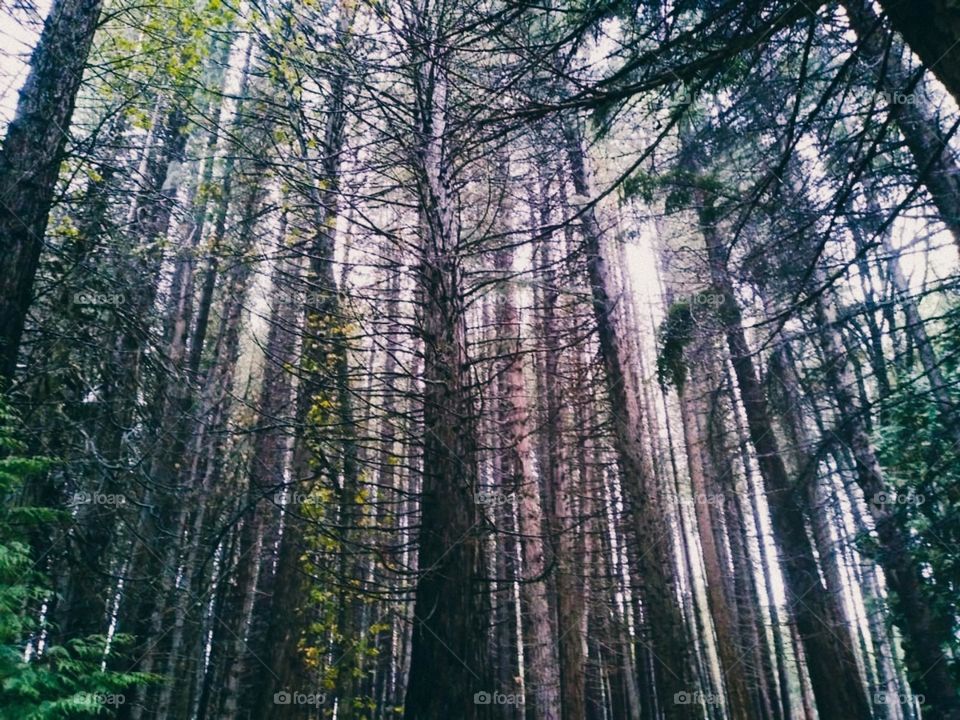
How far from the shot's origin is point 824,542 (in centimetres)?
997

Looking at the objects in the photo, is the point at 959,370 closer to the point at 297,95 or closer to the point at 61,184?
the point at 297,95

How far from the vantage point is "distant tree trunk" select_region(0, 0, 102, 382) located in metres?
5.03

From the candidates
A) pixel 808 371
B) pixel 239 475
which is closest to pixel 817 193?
pixel 808 371

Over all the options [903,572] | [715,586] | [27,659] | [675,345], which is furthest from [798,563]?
[27,659]

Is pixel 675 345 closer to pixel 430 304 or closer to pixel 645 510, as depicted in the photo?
pixel 645 510

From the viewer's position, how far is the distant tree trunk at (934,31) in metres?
2.46

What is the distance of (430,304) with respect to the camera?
4.39 metres

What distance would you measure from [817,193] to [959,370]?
18.7 feet

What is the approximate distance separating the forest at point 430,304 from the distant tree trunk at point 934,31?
0.02 m

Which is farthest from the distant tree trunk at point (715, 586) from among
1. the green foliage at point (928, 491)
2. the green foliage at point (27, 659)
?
the green foliage at point (27, 659)

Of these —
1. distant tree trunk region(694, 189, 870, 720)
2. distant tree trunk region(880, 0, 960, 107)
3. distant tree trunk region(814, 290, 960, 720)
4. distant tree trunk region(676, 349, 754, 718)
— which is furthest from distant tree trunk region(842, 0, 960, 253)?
distant tree trunk region(676, 349, 754, 718)

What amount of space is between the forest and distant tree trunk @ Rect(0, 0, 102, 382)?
1.1 inches

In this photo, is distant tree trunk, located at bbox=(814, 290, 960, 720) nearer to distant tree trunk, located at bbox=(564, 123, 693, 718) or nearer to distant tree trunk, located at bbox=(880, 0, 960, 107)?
distant tree trunk, located at bbox=(564, 123, 693, 718)

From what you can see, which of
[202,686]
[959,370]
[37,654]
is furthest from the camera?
[202,686]
